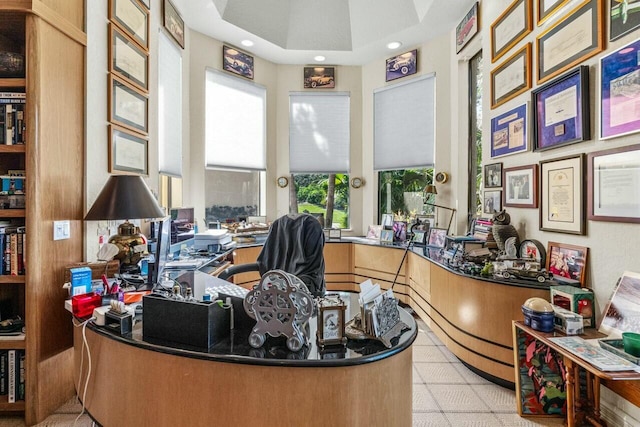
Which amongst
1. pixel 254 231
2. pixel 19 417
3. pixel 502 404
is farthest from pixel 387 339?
pixel 254 231

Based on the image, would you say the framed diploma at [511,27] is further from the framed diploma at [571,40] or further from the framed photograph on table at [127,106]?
the framed photograph on table at [127,106]

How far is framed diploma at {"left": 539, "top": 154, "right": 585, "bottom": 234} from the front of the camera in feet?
7.55

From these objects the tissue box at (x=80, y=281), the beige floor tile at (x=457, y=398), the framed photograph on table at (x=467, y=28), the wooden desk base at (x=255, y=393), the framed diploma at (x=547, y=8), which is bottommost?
the beige floor tile at (x=457, y=398)

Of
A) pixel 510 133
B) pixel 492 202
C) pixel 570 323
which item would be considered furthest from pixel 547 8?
pixel 570 323

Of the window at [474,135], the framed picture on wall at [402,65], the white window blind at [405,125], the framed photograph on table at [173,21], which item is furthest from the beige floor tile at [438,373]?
the framed photograph on table at [173,21]

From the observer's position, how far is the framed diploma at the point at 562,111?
2.23 m

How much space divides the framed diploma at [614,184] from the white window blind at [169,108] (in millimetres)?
3644

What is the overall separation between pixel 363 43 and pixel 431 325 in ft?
12.2

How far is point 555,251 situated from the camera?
254 cm

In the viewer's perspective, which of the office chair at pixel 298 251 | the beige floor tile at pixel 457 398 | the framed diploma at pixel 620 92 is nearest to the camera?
the framed diploma at pixel 620 92

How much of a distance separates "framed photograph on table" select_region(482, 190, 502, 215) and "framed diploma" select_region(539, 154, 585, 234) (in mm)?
619

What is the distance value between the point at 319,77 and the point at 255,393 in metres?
5.07

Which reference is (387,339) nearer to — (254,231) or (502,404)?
(502,404)

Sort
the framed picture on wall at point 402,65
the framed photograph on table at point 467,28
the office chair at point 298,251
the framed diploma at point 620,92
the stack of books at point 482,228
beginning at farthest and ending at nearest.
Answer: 1. the framed picture on wall at point 402,65
2. the framed photograph on table at point 467,28
3. the stack of books at point 482,228
4. the office chair at point 298,251
5. the framed diploma at point 620,92
